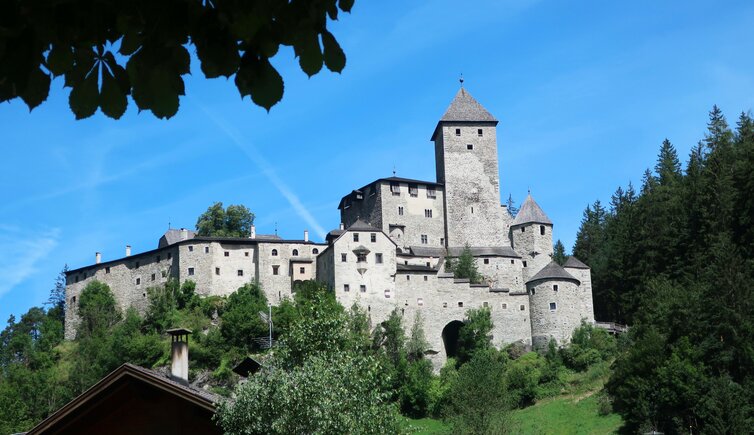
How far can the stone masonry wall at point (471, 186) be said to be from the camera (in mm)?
72125

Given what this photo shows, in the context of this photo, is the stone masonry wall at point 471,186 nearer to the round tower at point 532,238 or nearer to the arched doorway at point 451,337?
the round tower at point 532,238

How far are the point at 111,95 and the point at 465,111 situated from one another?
7515cm

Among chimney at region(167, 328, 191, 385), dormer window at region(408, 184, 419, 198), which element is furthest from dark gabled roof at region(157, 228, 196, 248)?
chimney at region(167, 328, 191, 385)

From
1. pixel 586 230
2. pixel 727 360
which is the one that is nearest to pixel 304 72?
pixel 727 360

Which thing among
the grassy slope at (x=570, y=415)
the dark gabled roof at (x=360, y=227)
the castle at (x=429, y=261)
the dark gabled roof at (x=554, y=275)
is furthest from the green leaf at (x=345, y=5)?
the dark gabled roof at (x=554, y=275)

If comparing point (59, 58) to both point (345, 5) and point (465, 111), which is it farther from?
point (465, 111)

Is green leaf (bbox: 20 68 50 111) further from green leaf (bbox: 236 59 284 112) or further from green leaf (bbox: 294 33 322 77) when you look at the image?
green leaf (bbox: 294 33 322 77)

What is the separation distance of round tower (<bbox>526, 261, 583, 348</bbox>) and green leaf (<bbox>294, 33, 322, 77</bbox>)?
60431mm

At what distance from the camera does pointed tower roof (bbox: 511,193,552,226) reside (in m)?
72.9

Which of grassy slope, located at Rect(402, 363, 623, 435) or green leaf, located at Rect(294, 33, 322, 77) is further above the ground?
green leaf, located at Rect(294, 33, 322, 77)

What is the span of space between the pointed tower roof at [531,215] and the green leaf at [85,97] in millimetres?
69365

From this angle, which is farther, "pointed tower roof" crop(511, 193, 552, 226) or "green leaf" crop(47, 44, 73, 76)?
"pointed tower roof" crop(511, 193, 552, 226)

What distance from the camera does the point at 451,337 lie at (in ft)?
217

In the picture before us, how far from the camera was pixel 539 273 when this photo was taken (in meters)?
66.2
